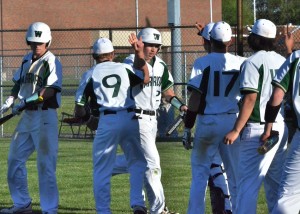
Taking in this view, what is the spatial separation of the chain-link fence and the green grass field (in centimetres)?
251

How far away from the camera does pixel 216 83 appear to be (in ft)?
31.1

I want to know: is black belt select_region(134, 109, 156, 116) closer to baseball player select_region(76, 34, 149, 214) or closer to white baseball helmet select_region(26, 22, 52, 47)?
baseball player select_region(76, 34, 149, 214)

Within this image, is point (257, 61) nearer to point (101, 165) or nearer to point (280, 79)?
point (280, 79)

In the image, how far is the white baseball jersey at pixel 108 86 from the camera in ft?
33.6

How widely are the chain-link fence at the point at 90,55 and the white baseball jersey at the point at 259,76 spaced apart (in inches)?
390

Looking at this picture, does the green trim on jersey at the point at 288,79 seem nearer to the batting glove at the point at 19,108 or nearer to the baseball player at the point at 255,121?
the baseball player at the point at 255,121

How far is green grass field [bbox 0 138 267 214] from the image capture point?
1190 centimetres

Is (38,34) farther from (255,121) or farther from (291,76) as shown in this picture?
(291,76)

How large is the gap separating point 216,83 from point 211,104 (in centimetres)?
22

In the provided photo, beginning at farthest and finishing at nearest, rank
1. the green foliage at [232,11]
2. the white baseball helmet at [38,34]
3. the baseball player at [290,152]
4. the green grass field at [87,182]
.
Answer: the green foliage at [232,11] → the green grass field at [87,182] → the white baseball helmet at [38,34] → the baseball player at [290,152]

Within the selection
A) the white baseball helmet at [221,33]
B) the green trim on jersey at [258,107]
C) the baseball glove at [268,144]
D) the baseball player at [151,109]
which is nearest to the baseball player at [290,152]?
the baseball glove at [268,144]

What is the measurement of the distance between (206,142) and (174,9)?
39.9 feet

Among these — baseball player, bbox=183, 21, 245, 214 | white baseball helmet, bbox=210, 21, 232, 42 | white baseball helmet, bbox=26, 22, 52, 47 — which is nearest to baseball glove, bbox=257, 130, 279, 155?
baseball player, bbox=183, 21, 245, 214

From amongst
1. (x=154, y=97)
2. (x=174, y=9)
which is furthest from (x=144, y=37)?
(x=174, y=9)
